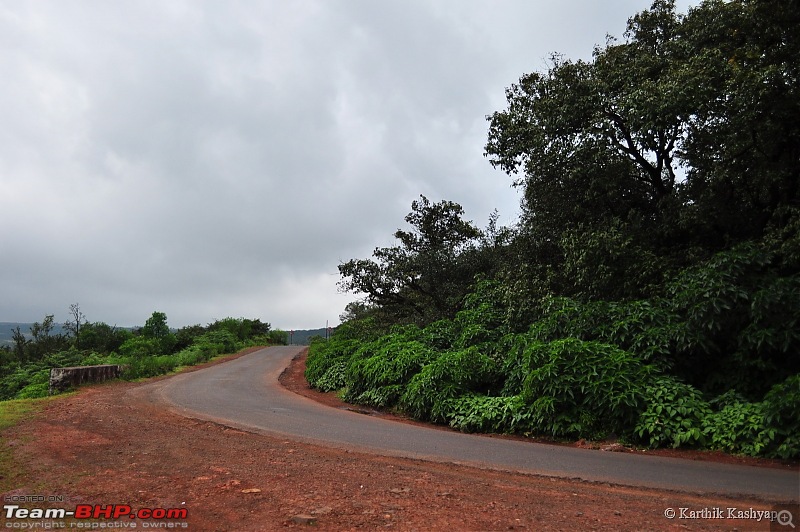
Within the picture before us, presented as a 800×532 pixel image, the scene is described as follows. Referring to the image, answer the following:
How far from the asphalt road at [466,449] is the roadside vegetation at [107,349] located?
302 inches

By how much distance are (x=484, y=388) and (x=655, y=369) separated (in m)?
3.94

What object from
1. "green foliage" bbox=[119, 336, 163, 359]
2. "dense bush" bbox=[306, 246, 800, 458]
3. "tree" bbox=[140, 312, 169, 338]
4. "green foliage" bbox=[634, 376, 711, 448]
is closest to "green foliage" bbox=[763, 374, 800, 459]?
"dense bush" bbox=[306, 246, 800, 458]

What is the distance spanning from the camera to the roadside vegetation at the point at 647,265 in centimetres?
847

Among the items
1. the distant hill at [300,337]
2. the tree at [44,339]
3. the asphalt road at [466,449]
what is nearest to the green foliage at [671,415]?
the asphalt road at [466,449]

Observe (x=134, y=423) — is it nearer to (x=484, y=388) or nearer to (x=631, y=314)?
(x=484, y=388)

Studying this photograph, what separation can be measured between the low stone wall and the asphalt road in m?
3.14

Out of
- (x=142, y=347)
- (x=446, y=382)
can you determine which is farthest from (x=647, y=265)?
(x=142, y=347)

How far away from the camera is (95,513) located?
4.36 metres

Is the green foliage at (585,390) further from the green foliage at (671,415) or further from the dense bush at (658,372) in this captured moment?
the green foliage at (671,415)

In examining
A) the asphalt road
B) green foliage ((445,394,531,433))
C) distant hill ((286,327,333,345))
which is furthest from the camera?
distant hill ((286,327,333,345))

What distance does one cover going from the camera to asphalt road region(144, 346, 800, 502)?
5.97 meters

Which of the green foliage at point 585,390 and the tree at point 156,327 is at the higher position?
the tree at point 156,327

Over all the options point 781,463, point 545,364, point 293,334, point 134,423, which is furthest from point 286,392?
point 293,334

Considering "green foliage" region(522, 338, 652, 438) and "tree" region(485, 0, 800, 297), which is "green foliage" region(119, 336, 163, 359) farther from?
"green foliage" region(522, 338, 652, 438)
